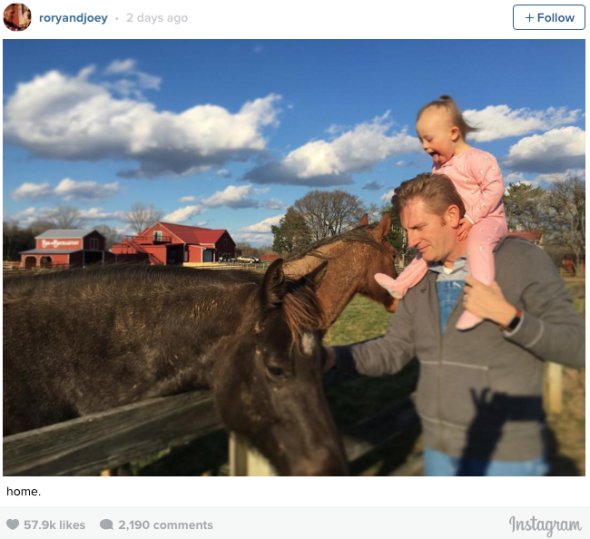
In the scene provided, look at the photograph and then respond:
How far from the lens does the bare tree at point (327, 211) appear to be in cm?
462

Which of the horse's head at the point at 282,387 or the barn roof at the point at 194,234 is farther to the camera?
the barn roof at the point at 194,234

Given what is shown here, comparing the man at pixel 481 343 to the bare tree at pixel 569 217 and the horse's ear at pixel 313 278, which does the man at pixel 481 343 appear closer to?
the bare tree at pixel 569 217

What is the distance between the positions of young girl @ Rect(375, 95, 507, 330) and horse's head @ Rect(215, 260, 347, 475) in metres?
0.52

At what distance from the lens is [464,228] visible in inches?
69.7

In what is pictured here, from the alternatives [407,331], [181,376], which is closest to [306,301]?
[407,331]

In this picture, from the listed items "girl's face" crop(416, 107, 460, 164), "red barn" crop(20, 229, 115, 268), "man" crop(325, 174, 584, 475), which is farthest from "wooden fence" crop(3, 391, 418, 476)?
"red barn" crop(20, 229, 115, 268)

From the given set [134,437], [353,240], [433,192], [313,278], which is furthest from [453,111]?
[353,240]

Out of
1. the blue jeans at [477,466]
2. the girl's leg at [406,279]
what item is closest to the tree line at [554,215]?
the girl's leg at [406,279]

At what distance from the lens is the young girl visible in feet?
5.32

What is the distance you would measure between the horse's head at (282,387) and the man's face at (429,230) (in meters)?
0.68

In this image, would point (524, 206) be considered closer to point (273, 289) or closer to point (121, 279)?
point (273, 289)
